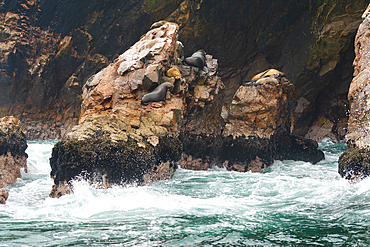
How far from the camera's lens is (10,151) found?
8.38 metres

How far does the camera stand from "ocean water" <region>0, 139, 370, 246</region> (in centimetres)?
344

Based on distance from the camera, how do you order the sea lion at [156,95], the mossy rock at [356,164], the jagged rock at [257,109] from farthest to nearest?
the jagged rock at [257,109]
the sea lion at [156,95]
the mossy rock at [356,164]

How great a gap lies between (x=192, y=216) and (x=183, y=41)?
2161cm

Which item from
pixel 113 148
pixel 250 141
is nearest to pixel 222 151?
pixel 250 141

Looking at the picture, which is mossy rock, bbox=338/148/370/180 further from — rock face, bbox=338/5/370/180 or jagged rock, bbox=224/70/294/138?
jagged rock, bbox=224/70/294/138

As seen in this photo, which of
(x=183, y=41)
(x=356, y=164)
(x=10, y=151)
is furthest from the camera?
(x=183, y=41)

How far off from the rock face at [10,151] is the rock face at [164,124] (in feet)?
6.96

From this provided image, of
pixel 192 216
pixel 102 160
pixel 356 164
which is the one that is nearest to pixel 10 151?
pixel 102 160

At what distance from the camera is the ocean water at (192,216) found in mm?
3436

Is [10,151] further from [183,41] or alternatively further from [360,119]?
[183,41]

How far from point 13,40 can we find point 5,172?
22302 millimetres

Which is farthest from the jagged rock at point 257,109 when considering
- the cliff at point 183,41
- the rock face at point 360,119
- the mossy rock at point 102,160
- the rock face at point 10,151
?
the cliff at point 183,41

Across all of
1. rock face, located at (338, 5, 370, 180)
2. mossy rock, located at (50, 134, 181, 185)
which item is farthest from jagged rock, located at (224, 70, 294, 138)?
mossy rock, located at (50, 134, 181, 185)

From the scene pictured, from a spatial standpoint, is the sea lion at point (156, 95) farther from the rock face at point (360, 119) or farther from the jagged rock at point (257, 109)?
the rock face at point (360, 119)
